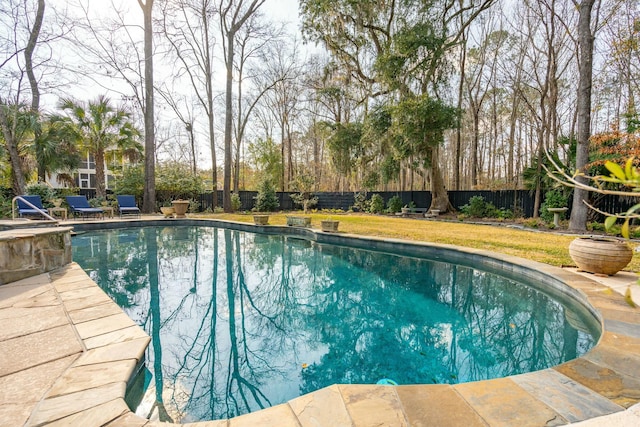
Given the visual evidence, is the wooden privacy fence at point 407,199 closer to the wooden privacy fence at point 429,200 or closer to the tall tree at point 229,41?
the wooden privacy fence at point 429,200

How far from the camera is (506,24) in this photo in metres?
13.5

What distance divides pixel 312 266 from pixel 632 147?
323 inches

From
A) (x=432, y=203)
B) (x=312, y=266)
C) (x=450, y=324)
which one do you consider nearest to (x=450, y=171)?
(x=432, y=203)

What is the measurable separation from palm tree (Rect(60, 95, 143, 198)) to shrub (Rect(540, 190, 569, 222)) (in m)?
16.4

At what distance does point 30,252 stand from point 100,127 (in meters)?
11.6

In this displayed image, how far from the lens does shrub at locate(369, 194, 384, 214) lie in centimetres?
1550

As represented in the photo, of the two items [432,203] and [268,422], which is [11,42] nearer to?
[268,422]

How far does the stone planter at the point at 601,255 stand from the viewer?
377cm

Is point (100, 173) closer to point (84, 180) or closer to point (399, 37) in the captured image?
point (399, 37)

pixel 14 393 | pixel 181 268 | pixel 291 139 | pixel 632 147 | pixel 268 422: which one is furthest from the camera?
pixel 291 139

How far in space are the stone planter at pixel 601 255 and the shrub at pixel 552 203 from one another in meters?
6.47

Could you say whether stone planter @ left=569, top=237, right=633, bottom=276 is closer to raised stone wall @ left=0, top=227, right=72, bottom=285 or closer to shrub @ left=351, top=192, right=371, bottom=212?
raised stone wall @ left=0, top=227, right=72, bottom=285

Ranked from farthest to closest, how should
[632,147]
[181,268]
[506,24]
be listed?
[506,24] → [632,147] → [181,268]

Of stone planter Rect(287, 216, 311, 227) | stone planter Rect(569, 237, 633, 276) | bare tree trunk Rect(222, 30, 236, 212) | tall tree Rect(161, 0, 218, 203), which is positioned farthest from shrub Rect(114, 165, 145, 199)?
stone planter Rect(569, 237, 633, 276)
